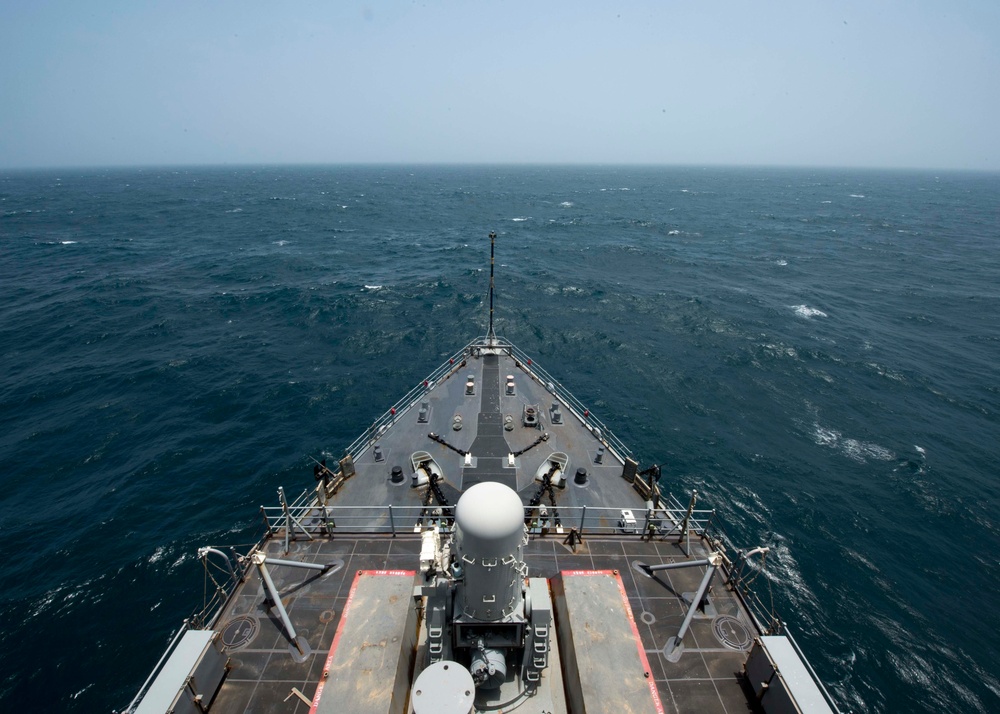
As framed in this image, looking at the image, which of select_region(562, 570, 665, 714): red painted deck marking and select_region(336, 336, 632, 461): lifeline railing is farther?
select_region(336, 336, 632, 461): lifeline railing

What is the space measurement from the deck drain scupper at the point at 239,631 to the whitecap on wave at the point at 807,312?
9166 centimetres

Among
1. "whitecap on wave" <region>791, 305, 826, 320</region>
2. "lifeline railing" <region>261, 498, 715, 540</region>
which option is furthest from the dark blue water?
"lifeline railing" <region>261, 498, 715, 540</region>

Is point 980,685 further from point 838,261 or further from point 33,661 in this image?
point 838,261

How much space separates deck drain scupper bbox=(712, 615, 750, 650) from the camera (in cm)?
1794

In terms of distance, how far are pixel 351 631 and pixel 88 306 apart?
97519 mm

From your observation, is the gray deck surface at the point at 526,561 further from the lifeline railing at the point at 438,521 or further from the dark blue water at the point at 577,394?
the dark blue water at the point at 577,394

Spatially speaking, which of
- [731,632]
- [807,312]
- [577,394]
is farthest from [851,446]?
[807,312]

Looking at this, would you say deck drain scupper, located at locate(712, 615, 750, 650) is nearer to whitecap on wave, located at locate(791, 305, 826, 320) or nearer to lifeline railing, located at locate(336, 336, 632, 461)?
lifeline railing, located at locate(336, 336, 632, 461)

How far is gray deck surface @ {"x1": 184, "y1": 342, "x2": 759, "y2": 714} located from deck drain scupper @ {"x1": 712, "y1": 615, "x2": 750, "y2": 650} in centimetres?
4

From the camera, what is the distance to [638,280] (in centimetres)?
10256

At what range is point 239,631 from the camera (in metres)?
18.1

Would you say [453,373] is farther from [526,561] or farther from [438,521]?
[526,561]

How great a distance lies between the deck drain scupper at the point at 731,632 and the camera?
17938 mm

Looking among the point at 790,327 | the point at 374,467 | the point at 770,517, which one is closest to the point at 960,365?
the point at 790,327
